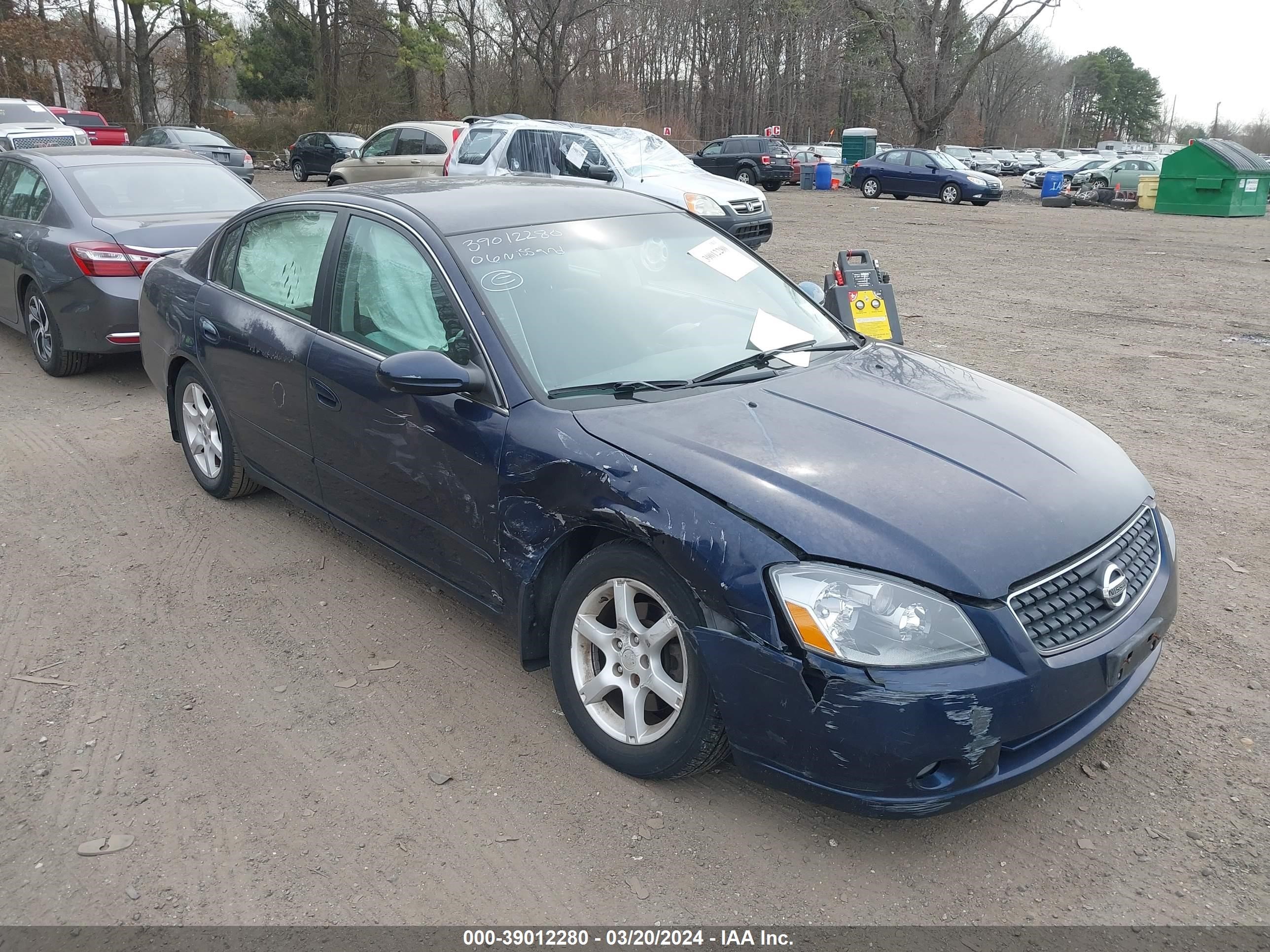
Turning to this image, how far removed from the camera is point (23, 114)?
65.6 ft

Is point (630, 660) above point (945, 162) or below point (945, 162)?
below

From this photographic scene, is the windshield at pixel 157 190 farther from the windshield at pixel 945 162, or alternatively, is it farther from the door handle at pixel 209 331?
the windshield at pixel 945 162

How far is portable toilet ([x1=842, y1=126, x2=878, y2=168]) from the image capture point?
39.3 m

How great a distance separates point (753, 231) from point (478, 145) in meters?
4.25

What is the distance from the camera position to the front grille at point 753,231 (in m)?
13.0

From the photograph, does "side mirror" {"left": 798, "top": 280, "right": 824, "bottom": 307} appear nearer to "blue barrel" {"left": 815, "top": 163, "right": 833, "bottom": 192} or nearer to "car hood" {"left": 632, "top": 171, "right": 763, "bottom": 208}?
"car hood" {"left": 632, "top": 171, "right": 763, "bottom": 208}

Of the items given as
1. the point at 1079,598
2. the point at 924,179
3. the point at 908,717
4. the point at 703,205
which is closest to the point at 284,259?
the point at 908,717

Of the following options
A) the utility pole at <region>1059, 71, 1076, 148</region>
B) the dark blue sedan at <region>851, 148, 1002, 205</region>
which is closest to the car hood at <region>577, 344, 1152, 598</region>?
the dark blue sedan at <region>851, 148, 1002, 205</region>

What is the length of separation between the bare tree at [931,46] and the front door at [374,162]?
948 inches

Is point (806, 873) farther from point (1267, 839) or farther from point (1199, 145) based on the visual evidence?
point (1199, 145)

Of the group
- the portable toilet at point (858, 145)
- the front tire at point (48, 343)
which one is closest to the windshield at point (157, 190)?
the front tire at point (48, 343)

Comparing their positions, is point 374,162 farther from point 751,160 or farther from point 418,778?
point 418,778

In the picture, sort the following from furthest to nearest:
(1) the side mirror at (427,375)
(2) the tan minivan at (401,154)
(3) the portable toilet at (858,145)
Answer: (3) the portable toilet at (858,145), (2) the tan minivan at (401,154), (1) the side mirror at (427,375)

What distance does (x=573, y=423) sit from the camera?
306 cm
